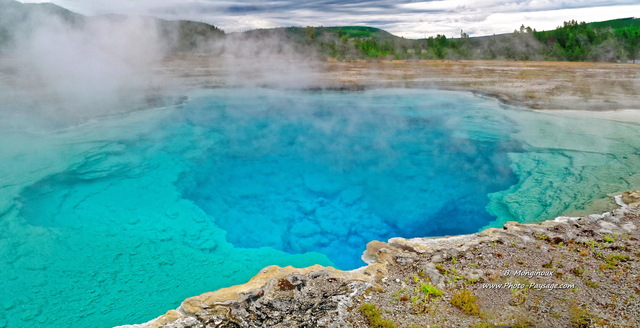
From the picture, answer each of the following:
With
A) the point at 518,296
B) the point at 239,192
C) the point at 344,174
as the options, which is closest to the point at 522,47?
the point at 344,174

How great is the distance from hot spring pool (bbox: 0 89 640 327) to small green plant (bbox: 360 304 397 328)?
1635mm

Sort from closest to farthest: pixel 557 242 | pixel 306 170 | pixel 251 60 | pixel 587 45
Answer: pixel 557 242, pixel 306 170, pixel 251 60, pixel 587 45

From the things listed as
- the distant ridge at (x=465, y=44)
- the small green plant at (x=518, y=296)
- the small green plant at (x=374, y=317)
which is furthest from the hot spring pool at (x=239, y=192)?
the distant ridge at (x=465, y=44)

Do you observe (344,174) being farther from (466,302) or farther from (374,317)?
(374,317)

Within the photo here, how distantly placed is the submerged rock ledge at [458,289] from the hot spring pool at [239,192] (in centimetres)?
92

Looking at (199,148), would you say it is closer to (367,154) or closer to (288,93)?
(367,154)

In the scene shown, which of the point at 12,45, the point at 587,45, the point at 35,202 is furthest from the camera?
the point at 587,45

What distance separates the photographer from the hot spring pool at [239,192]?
14.7 ft

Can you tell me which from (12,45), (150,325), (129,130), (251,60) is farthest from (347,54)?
(150,325)

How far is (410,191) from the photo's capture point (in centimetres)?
686

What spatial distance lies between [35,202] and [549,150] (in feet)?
31.5

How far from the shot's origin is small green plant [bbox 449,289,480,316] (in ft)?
10.4

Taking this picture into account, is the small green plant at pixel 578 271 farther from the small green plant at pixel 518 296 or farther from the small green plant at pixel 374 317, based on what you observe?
the small green plant at pixel 374 317

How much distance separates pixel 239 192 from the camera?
6.81 metres
